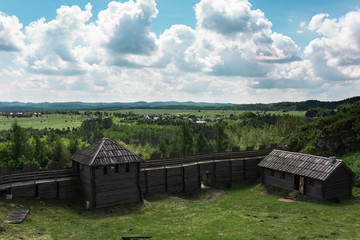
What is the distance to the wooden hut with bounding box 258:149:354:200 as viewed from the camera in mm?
31922

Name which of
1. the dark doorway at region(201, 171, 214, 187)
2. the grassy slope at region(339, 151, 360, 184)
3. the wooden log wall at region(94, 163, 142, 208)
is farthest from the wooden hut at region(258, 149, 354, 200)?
the wooden log wall at region(94, 163, 142, 208)

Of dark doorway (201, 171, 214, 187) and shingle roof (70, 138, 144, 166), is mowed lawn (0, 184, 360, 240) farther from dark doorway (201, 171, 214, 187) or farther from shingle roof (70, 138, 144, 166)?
dark doorway (201, 171, 214, 187)

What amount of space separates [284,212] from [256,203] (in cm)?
369

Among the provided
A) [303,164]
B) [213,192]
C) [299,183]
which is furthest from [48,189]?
[303,164]

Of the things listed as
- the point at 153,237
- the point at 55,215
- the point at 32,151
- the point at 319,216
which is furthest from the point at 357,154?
the point at 32,151

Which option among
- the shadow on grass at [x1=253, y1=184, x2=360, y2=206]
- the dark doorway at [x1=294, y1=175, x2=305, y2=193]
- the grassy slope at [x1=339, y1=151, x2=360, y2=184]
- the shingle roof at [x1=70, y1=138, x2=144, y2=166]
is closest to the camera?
the shingle roof at [x1=70, y1=138, x2=144, y2=166]

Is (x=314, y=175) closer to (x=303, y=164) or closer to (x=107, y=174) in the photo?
(x=303, y=164)

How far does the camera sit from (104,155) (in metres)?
28.1

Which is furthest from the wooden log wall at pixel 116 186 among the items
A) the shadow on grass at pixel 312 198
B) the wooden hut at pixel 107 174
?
the shadow on grass at pixel 312 198

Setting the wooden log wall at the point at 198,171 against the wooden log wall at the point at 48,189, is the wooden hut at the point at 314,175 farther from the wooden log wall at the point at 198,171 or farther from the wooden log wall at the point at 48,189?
the wooden log wall at the point at 48,189

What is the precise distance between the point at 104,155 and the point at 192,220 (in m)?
10.7

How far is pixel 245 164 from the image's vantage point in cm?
4341

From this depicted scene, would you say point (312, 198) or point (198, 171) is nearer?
point (312, 198)

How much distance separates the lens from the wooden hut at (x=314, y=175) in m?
31.9
